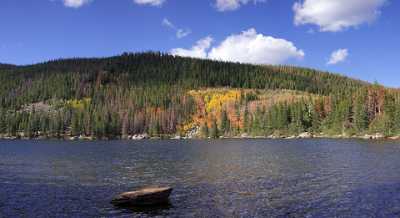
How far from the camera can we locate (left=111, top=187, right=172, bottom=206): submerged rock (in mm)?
41156

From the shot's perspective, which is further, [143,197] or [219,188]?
[219,188]

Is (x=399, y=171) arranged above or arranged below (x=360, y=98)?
below

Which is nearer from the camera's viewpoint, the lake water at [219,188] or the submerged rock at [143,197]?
the lake water at [219,188]

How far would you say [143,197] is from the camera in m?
41.4

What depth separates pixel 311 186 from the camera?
53.3 meters

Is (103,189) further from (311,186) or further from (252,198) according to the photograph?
(311,186)

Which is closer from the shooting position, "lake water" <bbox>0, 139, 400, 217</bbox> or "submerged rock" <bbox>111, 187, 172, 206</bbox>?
"lake water" <bbox>0, 139, 400, 217</bbox>

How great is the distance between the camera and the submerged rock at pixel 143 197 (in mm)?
41156

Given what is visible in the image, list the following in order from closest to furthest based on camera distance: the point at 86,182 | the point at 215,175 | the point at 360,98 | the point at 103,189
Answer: the point at 103,189 < the point at 86,182 < the point at 215,175 < the point at 360,98

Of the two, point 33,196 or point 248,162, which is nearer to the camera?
point 33,196

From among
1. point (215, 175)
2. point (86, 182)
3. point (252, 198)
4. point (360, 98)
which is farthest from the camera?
point (360, 98)

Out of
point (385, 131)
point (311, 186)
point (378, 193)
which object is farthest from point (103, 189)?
point (385, 131)

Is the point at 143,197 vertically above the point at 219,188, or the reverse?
the point at 143,197

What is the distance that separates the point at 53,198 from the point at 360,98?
166 metres
